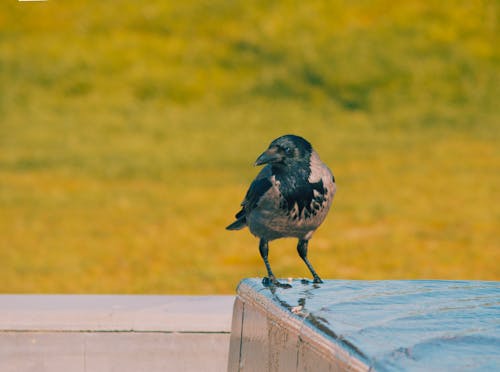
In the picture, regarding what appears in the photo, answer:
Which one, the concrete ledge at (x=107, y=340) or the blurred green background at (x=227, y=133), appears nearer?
the concrete ledge at (x=107, y=340)

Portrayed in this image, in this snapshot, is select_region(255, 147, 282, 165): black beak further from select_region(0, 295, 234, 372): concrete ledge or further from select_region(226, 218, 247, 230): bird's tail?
select_region(0, 295, 234, 372): concrete ledge

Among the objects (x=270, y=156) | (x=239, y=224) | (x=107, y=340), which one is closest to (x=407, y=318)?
(x=270, y=156)

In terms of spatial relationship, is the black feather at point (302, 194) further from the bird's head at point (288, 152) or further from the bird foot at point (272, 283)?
the bird foot at point (272, 283)

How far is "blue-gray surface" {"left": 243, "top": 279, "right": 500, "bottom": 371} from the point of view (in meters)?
2.20

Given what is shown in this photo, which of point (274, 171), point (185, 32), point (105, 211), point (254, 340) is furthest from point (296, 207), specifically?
point (185, 32)

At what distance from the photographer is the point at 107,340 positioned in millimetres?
4410

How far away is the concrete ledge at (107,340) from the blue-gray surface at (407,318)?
963 millimetres

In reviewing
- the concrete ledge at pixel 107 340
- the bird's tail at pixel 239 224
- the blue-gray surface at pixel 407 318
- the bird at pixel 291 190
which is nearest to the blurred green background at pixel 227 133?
the concrete ledge at pixel 107 340

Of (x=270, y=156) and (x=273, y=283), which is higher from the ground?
(x=270, y=156)

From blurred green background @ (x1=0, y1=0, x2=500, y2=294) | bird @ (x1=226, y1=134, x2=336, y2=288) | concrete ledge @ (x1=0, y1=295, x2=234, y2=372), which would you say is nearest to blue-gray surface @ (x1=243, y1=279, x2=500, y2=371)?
bird @ (x1=226, y1=134, x2=336, y2=288)

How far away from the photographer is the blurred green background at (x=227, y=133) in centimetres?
1611

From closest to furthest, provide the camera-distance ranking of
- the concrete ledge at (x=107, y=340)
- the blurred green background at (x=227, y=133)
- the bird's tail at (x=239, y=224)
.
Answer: the bird's tail at (x=239, y=224), the concrete ledge at (x=107, y=340), the blurred green background at (x=227, y=133)

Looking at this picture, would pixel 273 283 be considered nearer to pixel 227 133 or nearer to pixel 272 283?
pixel 272 283

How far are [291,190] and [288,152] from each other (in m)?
0.15
